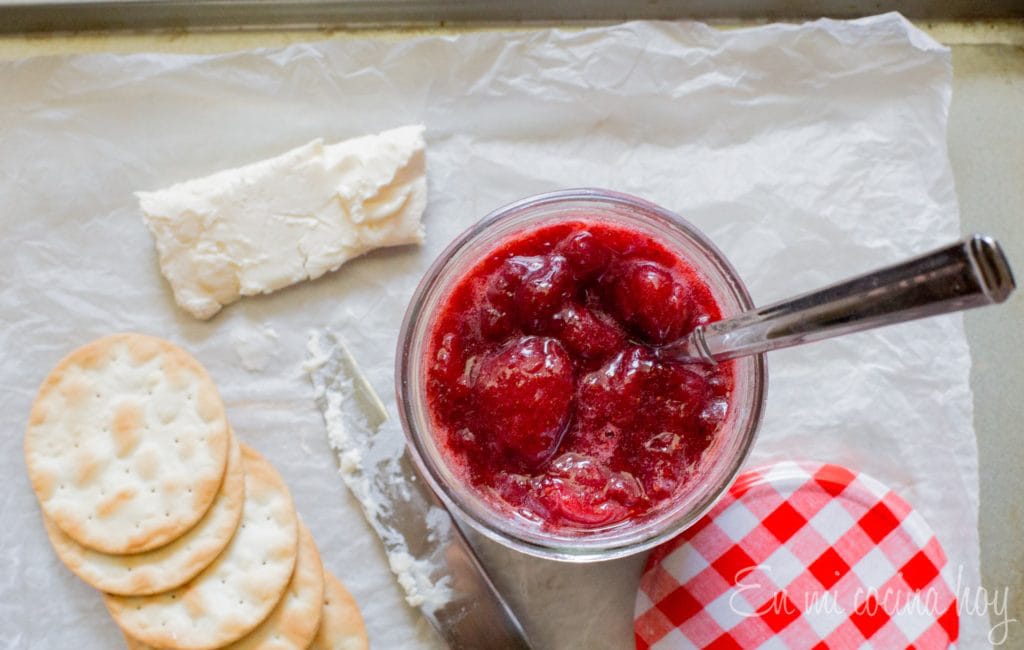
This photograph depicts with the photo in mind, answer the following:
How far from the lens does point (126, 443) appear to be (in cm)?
146

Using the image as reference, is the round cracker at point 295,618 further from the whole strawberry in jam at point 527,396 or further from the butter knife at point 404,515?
the whole strawberry in jam at point 527,396

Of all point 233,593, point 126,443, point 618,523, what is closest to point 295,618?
point 233,593

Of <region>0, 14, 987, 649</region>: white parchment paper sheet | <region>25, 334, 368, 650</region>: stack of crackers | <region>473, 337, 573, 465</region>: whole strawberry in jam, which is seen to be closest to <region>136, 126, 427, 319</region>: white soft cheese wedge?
<region>0, 14, 987, 649</region>: white parchment paper sheet

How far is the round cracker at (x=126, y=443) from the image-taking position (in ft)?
4.68

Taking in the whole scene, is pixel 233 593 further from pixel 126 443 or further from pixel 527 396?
pixel 527 396

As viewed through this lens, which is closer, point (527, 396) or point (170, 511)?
point (527, 396)

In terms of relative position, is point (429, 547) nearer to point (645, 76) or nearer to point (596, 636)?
point (596, 636)

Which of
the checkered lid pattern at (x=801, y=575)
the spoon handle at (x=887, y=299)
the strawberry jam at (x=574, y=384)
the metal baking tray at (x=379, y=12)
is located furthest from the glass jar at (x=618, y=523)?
the metal baking tray at (x=379, y=12)

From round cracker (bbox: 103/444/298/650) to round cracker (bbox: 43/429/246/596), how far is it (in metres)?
0.02

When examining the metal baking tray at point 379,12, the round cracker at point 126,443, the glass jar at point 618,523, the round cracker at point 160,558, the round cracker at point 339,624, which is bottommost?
the round cracker at point 339,624

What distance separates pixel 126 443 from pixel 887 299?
125cm

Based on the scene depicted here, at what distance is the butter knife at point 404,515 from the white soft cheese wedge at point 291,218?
16cm

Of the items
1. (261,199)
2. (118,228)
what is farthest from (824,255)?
(118,228)

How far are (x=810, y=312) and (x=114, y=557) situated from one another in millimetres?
1195
